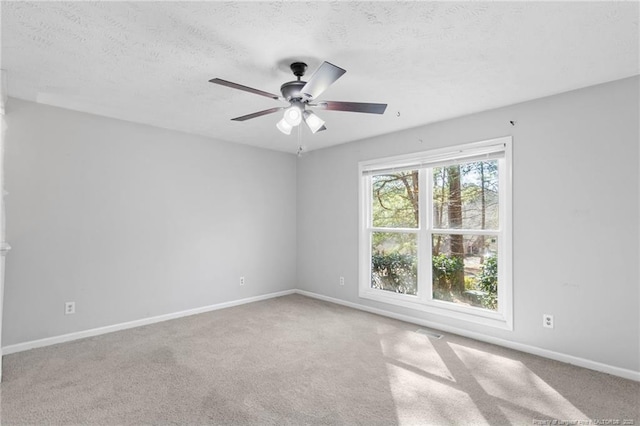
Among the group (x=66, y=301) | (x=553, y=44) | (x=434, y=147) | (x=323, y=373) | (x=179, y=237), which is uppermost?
(x=553, y=44)

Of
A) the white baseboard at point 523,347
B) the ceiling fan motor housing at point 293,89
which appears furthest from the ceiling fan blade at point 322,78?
the white baseboard at point 523,347

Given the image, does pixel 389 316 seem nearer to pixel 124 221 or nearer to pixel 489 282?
pixel 489 282

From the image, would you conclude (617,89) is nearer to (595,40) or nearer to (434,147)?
(595,40)

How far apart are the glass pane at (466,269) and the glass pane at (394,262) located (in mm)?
310

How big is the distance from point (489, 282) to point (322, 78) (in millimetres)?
2792

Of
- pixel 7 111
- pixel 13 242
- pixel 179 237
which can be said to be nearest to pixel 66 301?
pixel 13 242

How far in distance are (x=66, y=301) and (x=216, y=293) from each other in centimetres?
169

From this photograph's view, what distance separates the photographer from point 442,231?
393 centimetres

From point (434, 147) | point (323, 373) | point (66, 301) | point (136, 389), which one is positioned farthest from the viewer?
point (434, 147)

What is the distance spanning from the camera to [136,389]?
2457mm

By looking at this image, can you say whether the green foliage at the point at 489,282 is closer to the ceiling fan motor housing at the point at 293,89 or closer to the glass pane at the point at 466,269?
the glass pane at the point at 466,269

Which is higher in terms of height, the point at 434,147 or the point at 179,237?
the point at 434,147

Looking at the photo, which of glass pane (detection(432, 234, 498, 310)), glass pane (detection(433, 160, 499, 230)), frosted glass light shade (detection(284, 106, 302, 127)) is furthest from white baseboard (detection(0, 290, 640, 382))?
frosted glass light shade (detection(284, 106, 302, 127))

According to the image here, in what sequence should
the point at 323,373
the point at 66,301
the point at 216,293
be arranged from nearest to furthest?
the point at 323,373 → the point at 66,301 → the point at 216,293
